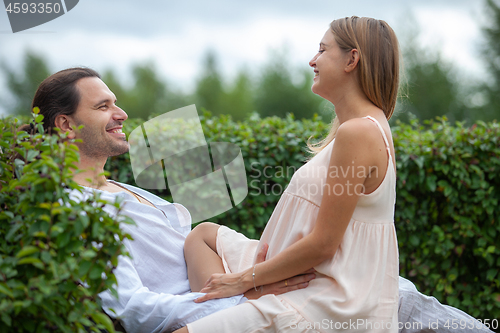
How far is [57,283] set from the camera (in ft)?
3.87

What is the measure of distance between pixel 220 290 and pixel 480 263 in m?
2.84

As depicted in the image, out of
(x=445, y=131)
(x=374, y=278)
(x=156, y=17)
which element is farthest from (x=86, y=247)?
(x=156, y=17)

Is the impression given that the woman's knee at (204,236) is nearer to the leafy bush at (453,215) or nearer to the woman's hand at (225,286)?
the woman's hand at (225,286)

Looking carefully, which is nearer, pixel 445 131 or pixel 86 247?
pixel 86 247

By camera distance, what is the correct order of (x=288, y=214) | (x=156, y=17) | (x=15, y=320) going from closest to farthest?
(x=15, y=320) < (x=288, y=214) < (x=156, y=17)

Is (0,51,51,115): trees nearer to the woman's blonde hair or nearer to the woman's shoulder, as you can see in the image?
the woman's blonde hair

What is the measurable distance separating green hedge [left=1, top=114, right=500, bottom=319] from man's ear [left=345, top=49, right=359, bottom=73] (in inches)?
70.0

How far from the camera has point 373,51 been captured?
196 centimetres

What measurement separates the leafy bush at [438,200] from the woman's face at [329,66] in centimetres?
176

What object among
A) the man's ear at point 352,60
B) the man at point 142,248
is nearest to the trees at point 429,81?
the man at point 142,248

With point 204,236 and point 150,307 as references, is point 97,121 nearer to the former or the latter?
point 204,236

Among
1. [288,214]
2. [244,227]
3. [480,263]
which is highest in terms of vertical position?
[288,214]

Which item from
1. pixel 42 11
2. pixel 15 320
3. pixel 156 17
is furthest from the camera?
pixel 156 17

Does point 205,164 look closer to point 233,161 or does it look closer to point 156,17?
point 233,161
